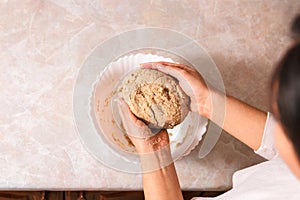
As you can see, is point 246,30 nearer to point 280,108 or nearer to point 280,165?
point 280,165

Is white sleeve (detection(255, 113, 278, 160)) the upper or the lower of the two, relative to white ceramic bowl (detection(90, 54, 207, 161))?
lower

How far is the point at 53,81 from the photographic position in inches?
41.3

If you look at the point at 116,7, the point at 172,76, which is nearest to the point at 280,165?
the point at 172,76

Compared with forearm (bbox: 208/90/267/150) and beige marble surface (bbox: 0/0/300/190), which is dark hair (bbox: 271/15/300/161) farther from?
beige marble surface (bbox: 0/0/300/190)

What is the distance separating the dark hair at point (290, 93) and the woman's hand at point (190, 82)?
0.44 meters

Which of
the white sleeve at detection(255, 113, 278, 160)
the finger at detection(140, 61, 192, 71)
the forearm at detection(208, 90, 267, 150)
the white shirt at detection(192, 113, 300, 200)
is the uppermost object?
the finger at detection(140, 61, 192, 71)

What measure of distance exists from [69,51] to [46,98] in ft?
0.34

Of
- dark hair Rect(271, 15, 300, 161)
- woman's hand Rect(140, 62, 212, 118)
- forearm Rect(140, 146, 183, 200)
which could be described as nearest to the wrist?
forearm Rect(140, 146, 183, 200)

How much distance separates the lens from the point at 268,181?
2.72ft

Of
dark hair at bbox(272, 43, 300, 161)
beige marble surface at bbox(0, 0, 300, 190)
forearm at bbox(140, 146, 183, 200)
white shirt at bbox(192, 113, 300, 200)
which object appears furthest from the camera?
beige marble surface at bbox(0, 0, 300, 190)

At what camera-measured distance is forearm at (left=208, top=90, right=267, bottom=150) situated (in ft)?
3.03

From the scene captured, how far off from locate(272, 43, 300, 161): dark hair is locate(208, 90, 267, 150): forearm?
42 centimetres

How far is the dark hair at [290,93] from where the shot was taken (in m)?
0.47

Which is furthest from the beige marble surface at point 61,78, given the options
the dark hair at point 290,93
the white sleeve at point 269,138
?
the dark hair at point 290,93
